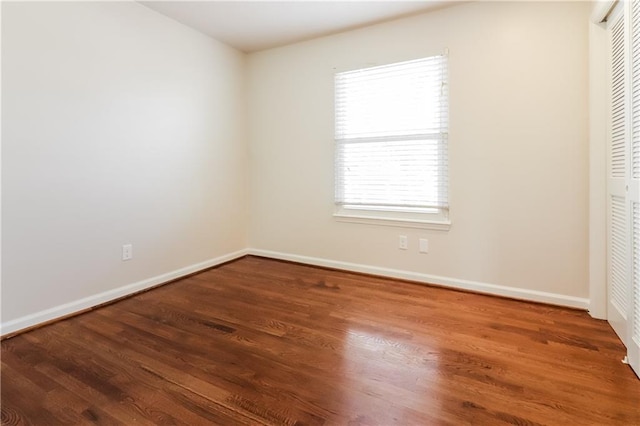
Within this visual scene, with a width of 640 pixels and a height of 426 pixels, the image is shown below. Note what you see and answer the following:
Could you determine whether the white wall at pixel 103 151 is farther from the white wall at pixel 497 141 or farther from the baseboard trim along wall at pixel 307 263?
the white wall at pixel 497 141

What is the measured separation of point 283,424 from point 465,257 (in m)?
2.14

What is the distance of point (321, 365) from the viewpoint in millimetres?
1721

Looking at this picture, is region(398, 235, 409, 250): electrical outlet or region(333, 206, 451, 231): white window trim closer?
region(333, 206, 451, 231): white window trim

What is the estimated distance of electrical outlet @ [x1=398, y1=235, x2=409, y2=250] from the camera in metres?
3.08

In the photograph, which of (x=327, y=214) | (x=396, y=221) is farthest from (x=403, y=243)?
(x=327, y=214)

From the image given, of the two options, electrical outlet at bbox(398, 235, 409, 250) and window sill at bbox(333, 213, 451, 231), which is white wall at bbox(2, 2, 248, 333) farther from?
electrical outlet at bbox(398, 235, 409, 250)

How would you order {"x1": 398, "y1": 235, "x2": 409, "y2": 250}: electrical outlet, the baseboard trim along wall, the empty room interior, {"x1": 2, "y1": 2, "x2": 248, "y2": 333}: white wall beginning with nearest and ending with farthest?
the empty room interior < {"x1": 2, "y1": 2, "x2": 248, "y2": 333}: white wall < the baseboard trim along wall < {"x1": 398, "y1": 235, "x2": 409, "y2": 250}: electrical outlet

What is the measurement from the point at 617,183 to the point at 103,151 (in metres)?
3.63

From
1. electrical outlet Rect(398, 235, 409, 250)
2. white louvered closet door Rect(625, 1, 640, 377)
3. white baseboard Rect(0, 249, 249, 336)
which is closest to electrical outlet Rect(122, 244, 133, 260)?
white baseboard Rect(0, 249, 249, 336)

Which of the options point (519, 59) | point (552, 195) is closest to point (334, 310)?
point (552, 195)

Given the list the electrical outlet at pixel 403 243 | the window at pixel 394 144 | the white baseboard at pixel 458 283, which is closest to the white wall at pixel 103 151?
the white baseboard at pixel 458 283

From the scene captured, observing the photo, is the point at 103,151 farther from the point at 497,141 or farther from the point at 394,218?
the point at 497,141

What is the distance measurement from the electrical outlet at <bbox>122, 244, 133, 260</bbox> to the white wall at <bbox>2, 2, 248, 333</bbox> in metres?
0.04

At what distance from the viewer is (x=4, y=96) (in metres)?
2.01
